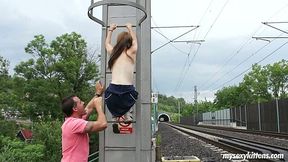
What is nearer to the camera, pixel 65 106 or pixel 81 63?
pixel 65 106

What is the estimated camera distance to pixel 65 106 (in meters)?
3.69

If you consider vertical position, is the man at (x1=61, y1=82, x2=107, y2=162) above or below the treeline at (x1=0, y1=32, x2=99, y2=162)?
below

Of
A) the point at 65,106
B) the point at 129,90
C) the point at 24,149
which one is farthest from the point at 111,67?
the point at 24,149

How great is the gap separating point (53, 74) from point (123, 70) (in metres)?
32.9

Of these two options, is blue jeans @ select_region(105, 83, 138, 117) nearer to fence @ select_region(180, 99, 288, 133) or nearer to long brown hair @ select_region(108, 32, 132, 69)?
long brown hair @ select_region(108, 32, 132, 69)

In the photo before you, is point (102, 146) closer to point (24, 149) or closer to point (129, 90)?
point (129, 90)

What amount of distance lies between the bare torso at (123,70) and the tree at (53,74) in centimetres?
2865

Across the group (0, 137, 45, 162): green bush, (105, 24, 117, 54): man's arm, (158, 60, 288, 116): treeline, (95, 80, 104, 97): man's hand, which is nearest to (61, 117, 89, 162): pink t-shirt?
(95, 80, 104, 97): man's hand

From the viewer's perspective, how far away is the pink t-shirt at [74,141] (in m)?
3.56

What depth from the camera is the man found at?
352 cm

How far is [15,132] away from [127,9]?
20.0 meters

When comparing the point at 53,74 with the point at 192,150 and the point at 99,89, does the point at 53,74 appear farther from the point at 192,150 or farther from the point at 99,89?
the point at 99,89

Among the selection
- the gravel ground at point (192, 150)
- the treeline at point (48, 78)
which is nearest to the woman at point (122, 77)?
the gravel ground at point (192, 150)

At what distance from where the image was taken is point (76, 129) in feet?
11.6
